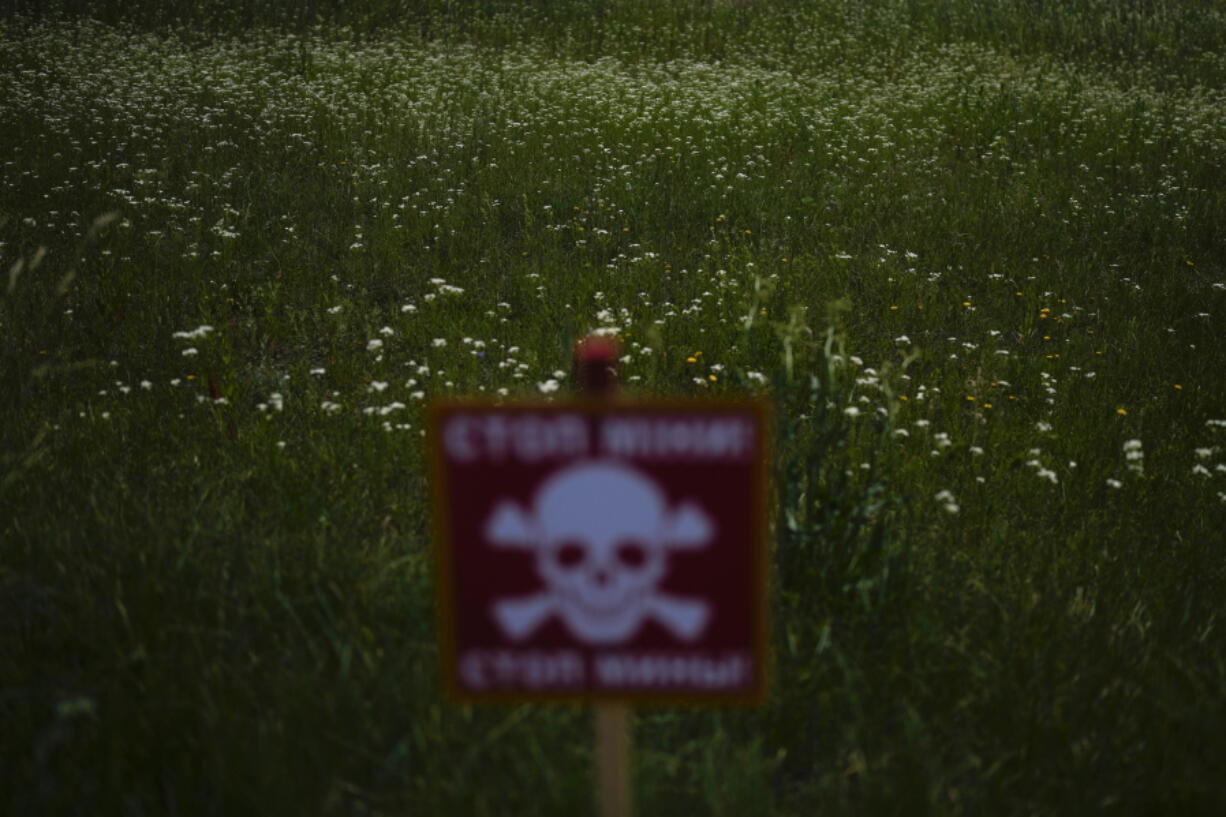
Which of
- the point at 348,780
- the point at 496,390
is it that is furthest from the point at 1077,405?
the point at 348,780

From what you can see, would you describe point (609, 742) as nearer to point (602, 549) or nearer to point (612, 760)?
point (612, 760)

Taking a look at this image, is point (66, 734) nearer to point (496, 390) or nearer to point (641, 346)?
point (496, 390)

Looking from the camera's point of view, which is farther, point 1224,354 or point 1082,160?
point 1082,160

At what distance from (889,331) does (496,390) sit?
270 cm

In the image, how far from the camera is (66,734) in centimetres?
225

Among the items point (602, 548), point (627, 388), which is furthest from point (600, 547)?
point (627, 388)

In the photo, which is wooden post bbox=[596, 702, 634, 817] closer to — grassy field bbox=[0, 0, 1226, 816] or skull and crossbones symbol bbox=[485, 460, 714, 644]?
skull and crossbones symbol bbox=[485, 460, 714, 644]

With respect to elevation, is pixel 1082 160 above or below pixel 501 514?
above

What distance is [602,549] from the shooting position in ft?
5.23

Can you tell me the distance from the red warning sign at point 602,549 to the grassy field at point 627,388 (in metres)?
0.62

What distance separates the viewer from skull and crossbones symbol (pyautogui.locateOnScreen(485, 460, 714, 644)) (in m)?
1.59

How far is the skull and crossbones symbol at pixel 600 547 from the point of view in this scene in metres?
1.59

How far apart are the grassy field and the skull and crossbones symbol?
0.68 metres

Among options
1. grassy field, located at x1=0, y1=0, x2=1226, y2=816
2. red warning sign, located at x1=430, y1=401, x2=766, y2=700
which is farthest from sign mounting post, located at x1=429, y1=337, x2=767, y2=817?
grassy field, located at x1=0, y1=0, x2=1226, y2=816
